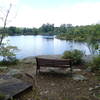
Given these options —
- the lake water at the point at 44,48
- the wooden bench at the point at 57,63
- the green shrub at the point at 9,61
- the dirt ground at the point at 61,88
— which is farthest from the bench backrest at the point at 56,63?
the lake water at the point at 44,48

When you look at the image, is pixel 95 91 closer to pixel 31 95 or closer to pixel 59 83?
pixel 59 83

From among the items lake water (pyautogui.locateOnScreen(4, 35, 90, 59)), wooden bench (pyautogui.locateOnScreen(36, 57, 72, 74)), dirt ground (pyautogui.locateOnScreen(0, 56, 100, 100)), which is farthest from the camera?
lake water (pyautogui.locateOnScreen(4, 35, 90, 59))

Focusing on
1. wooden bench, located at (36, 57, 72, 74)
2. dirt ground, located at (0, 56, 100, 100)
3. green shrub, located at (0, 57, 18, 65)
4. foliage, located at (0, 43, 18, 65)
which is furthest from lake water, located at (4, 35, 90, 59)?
dirt ground, located at (0, 56, 100, 100)

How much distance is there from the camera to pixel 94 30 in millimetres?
6613

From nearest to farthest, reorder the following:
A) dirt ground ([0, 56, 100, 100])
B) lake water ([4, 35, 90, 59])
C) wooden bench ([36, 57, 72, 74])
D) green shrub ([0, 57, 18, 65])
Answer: dirt ground ([0, 56, 100, 100]) < wooden bench ([36, 57, 72, 74]) < green shrub ([0, 57, 18, 65]) < lake water ([4, 35, 90, 59])

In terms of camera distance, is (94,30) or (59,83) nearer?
(59,83)

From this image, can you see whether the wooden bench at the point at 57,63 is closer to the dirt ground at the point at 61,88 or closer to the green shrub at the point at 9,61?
the dirt ground at the point at 61,88

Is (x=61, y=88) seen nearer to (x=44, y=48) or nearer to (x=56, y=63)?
(x=56, y=63)

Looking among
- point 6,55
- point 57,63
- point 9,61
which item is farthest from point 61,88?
point 6,55

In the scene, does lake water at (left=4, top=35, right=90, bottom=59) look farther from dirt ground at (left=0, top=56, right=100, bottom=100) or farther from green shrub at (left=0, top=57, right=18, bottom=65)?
dirt ground at (left=0, top=56, right=100, bottom=100)

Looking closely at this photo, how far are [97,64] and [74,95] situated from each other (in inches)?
92.9

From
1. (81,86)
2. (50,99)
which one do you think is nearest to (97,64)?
(81,86)

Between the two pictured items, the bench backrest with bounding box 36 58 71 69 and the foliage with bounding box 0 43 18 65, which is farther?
the foliage with bounding box 0 43 18 65

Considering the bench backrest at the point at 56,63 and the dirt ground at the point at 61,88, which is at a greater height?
the bench backrest at the point at 56,63
